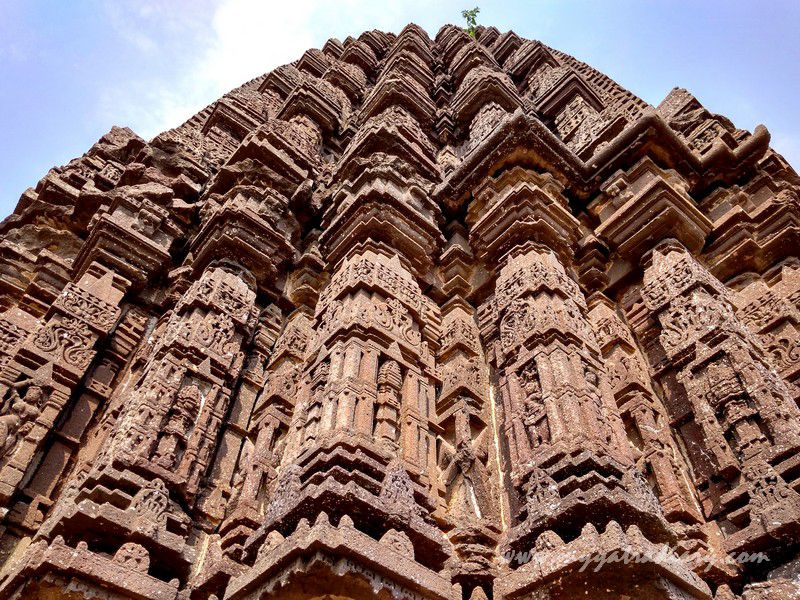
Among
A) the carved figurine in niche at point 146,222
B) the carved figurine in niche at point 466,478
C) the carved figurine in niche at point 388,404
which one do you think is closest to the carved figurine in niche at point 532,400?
the carved figurine in niche at point 466,478

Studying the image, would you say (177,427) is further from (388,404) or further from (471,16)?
(471,16)

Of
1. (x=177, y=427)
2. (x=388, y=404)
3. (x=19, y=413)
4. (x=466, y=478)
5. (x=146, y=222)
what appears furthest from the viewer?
(x=146, y=222)

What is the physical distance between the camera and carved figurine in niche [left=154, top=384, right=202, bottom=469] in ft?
15.0

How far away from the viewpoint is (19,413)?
16.2 ft

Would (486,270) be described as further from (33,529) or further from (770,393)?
(33,529)

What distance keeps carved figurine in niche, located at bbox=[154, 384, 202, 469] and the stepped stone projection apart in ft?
0.08

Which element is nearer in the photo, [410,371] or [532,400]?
[532,400]

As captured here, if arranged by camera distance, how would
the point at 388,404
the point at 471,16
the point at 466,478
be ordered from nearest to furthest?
the point at 466,478
the point at 388,404
the point at 471,16

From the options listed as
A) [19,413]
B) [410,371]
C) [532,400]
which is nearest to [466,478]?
[532,400]

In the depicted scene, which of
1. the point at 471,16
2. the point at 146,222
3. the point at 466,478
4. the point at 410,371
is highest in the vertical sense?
the point at 471,16

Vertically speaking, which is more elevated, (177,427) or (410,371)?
(410,371)

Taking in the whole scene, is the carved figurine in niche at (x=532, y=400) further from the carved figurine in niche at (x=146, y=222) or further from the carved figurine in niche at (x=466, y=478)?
the carved figurine in niche at (x=146, y=222)

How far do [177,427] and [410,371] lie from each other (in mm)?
2047

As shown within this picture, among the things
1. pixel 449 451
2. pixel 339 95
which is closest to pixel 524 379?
pixel 449 451
